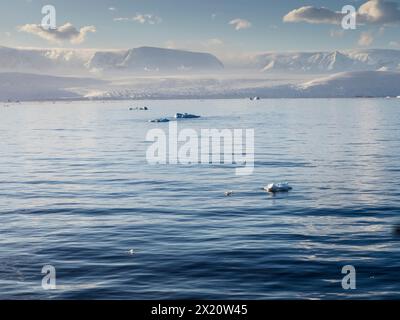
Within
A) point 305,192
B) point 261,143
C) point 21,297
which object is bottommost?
point 21,297

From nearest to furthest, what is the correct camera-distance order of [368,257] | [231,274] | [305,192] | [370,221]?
1. [231,274]
2. [368,257]
3. [370,221]
4. [305,192]

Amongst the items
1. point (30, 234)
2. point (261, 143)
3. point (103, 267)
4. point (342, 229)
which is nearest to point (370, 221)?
point (342, 229)

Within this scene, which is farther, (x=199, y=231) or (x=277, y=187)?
(x=277, y=187)

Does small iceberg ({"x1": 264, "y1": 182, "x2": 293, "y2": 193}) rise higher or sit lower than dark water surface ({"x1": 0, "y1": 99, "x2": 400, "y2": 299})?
higher

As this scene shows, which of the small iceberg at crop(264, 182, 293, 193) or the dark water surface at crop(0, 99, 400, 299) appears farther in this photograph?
the small iceberg at crop(264, 182, 293, 193)

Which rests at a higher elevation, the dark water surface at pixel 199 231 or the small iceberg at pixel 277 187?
the small iceberg at pixel 277 187

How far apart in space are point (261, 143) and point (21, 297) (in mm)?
78736

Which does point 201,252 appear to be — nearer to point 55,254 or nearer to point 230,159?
point 55,254

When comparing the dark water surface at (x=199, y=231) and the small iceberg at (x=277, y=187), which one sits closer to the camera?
the dark water surface at (x=199, y=231)

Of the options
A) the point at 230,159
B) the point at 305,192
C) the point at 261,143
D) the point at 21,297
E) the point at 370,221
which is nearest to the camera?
the point at 21,297

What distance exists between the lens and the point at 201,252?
1115 inches

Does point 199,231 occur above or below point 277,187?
below

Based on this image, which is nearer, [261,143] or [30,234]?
[30,234]

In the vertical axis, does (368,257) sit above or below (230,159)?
below
